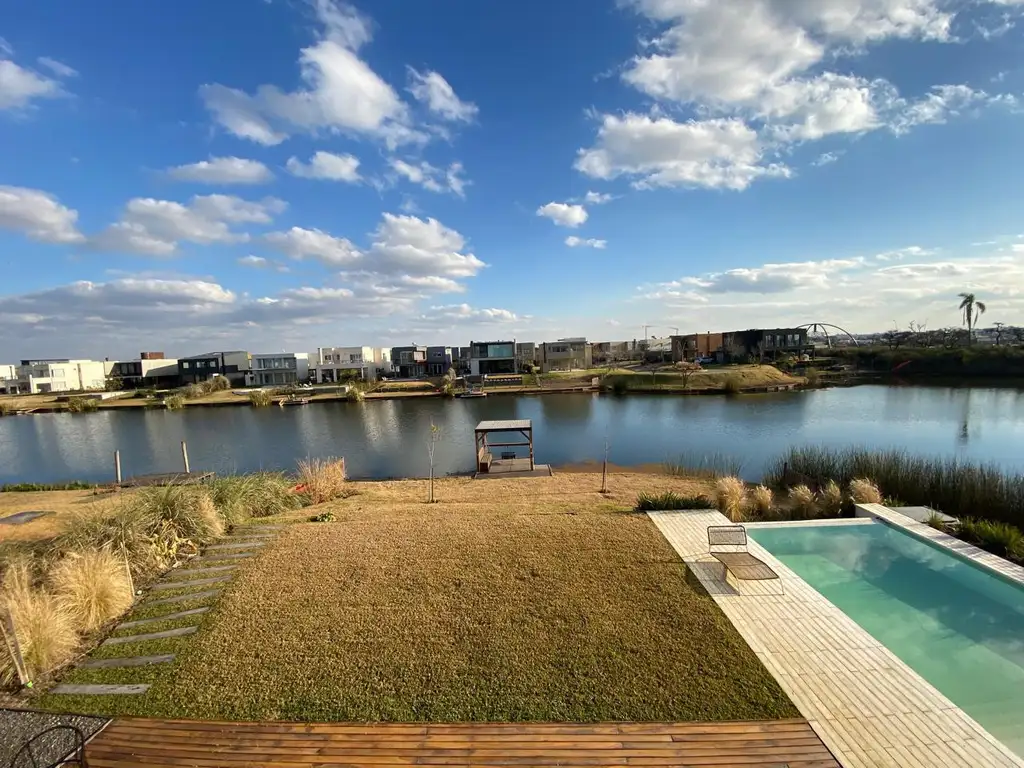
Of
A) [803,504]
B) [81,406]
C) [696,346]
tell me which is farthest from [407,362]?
[803,504]

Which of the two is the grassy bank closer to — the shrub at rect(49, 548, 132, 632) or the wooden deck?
the wooden deck

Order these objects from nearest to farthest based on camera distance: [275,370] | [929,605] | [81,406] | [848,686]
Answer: [848,686]
[929,605]
[81,406]
[275,370]

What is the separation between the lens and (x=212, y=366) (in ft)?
216

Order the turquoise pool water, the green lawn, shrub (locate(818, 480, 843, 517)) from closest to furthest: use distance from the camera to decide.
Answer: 1. the green lawn
2. the turquoise pool water
3. shrub (locate(818, 480, 843, 517))

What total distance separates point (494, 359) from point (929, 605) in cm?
5816

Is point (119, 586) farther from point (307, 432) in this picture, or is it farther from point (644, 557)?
point (307, 432)

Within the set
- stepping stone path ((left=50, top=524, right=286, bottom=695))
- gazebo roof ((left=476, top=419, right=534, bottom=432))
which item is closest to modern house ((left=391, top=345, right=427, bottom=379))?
gazebo roof ((left=476, top=419, right=534, bottom=432))

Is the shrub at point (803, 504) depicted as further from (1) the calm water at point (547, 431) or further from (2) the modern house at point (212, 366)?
(2) the modern house at point (212, 366)

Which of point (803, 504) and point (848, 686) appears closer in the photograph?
point (848, 686)

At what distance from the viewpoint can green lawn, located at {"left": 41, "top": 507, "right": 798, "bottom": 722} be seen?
4.05 meters

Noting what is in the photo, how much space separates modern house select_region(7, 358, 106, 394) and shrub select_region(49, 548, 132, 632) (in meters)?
76.2

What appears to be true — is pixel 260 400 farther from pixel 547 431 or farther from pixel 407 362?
pixel 547 431

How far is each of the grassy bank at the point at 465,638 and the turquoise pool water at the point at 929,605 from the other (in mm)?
2109

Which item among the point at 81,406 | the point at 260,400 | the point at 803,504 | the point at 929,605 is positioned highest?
the point at 81,406
